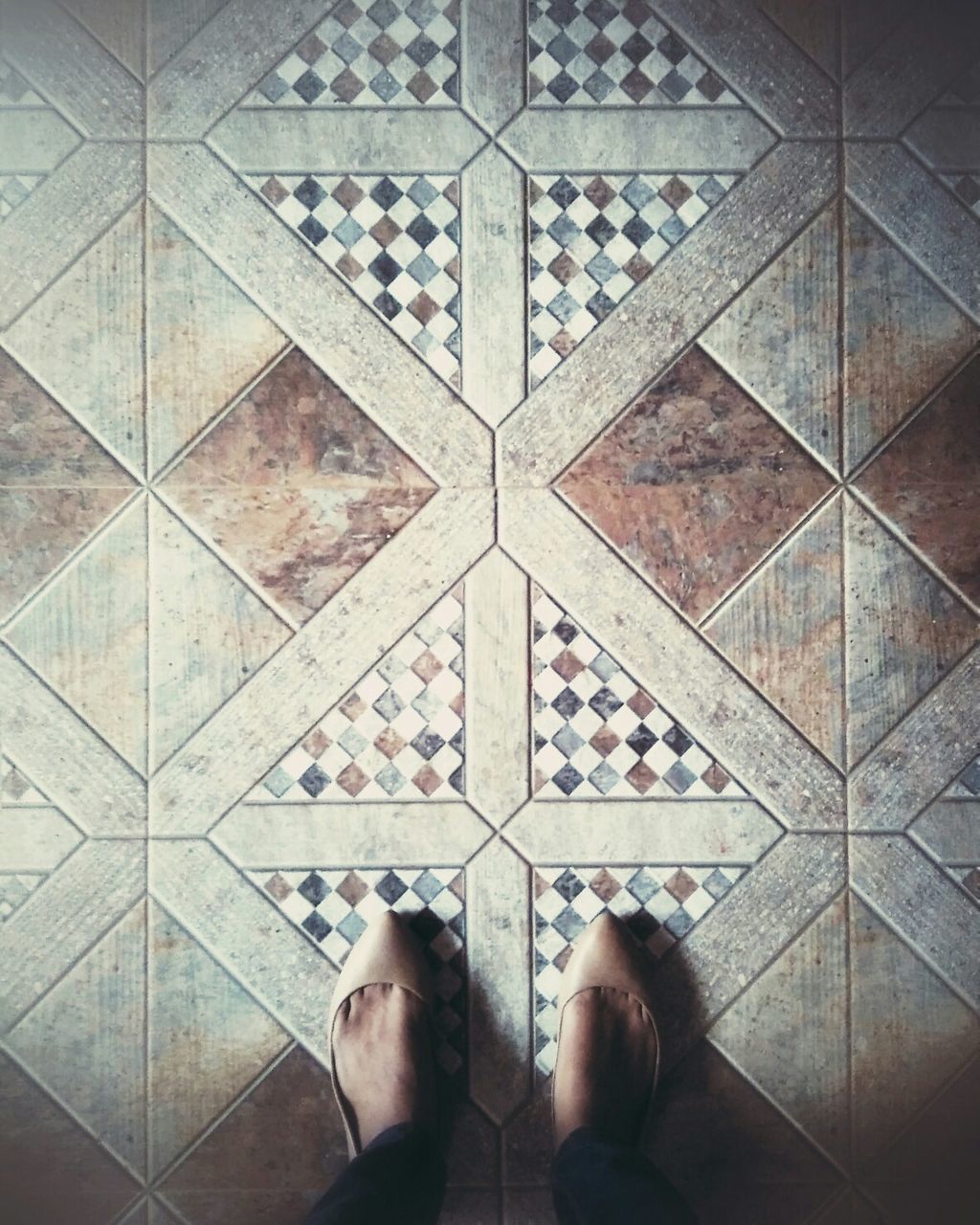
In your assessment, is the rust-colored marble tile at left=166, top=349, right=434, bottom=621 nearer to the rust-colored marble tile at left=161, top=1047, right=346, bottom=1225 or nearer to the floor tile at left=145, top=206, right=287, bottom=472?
the floor tile at left=145, top=206, right=287, bottom=472

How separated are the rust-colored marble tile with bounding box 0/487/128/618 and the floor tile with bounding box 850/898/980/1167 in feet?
3.74

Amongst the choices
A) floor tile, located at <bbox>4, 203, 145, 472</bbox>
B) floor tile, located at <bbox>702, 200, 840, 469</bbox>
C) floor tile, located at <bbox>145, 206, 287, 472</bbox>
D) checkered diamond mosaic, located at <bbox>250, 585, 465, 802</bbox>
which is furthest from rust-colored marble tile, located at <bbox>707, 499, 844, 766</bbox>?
floor tile, located at <bbox>4, 203, 145, 472</bbox>

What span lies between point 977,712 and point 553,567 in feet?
1.98

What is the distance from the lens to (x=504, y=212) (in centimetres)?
116

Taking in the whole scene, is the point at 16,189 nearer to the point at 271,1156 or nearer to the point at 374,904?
the point at 374,904

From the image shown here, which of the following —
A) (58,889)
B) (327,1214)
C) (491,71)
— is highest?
(491,71)

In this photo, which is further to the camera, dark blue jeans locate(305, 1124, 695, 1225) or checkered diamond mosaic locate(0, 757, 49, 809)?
checkered diamond mosaic locate(0, 757, 49, 809)

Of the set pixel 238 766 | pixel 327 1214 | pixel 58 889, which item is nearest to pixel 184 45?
pixel 238 766

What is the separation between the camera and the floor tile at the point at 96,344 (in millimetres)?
1159

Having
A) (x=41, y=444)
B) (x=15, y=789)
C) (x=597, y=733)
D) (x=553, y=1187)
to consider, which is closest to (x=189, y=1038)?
(x=15, y=789)

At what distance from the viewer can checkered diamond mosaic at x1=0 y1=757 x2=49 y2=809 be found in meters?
1.16

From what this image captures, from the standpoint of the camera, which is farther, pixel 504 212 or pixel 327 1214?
pixel 504 212

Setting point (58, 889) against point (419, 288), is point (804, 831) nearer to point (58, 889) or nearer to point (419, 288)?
point (419, 288)

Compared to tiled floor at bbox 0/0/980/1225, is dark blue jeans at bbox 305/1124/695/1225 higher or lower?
lower
